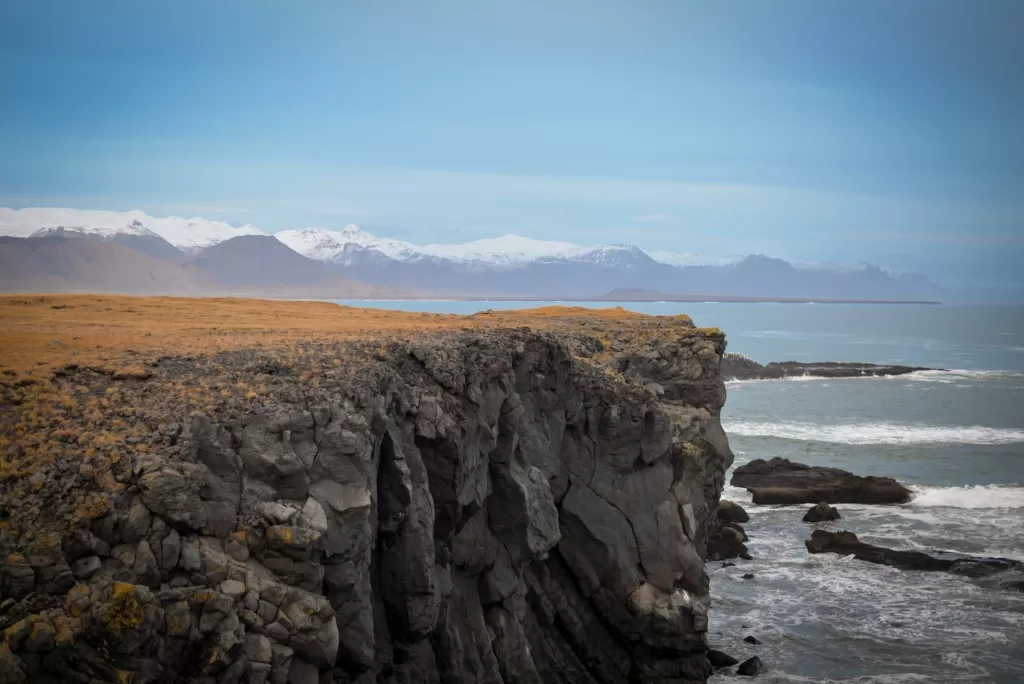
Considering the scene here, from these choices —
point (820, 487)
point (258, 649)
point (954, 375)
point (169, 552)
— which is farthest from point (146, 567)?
point (954, 375)

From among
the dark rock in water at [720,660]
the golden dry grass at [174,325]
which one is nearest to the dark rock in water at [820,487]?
the golden dry grass at [174,325]

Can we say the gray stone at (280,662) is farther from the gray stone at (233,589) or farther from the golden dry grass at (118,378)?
the golden dry grass at (118,378)

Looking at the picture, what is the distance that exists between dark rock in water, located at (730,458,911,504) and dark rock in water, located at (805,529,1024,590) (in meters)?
8.38

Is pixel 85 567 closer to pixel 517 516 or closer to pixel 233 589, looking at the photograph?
pixel 233 589

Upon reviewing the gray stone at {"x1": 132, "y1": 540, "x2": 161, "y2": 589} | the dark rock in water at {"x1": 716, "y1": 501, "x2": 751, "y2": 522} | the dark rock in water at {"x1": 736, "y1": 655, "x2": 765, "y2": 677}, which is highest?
the gray stone at {"x1": 132, "y1": 540, "x2": 161, "y2": 589}

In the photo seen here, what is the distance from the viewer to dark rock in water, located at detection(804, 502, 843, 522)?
4938 centimetres

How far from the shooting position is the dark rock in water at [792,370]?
4540 inches

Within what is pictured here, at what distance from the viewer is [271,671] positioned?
1428 cm

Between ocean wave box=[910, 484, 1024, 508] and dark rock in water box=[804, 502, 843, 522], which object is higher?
ocean wave box=[910, 484, 1024, 508]

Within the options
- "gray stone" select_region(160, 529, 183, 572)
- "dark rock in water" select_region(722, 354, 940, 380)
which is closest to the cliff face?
"gray stone" select_region(160, 529, 183, 572)

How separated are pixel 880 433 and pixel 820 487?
23.7 metres

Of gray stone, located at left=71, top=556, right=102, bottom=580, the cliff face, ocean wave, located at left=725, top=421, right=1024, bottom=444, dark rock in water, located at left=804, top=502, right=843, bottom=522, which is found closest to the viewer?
gray stone, located at left=71, top=556, right=102, bottom=580

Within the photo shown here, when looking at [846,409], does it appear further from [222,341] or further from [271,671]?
[271,671]

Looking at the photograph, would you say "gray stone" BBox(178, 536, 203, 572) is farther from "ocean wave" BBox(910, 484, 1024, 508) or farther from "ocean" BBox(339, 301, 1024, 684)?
"ocean wave" BBox(910, 484, 1024, 508)
